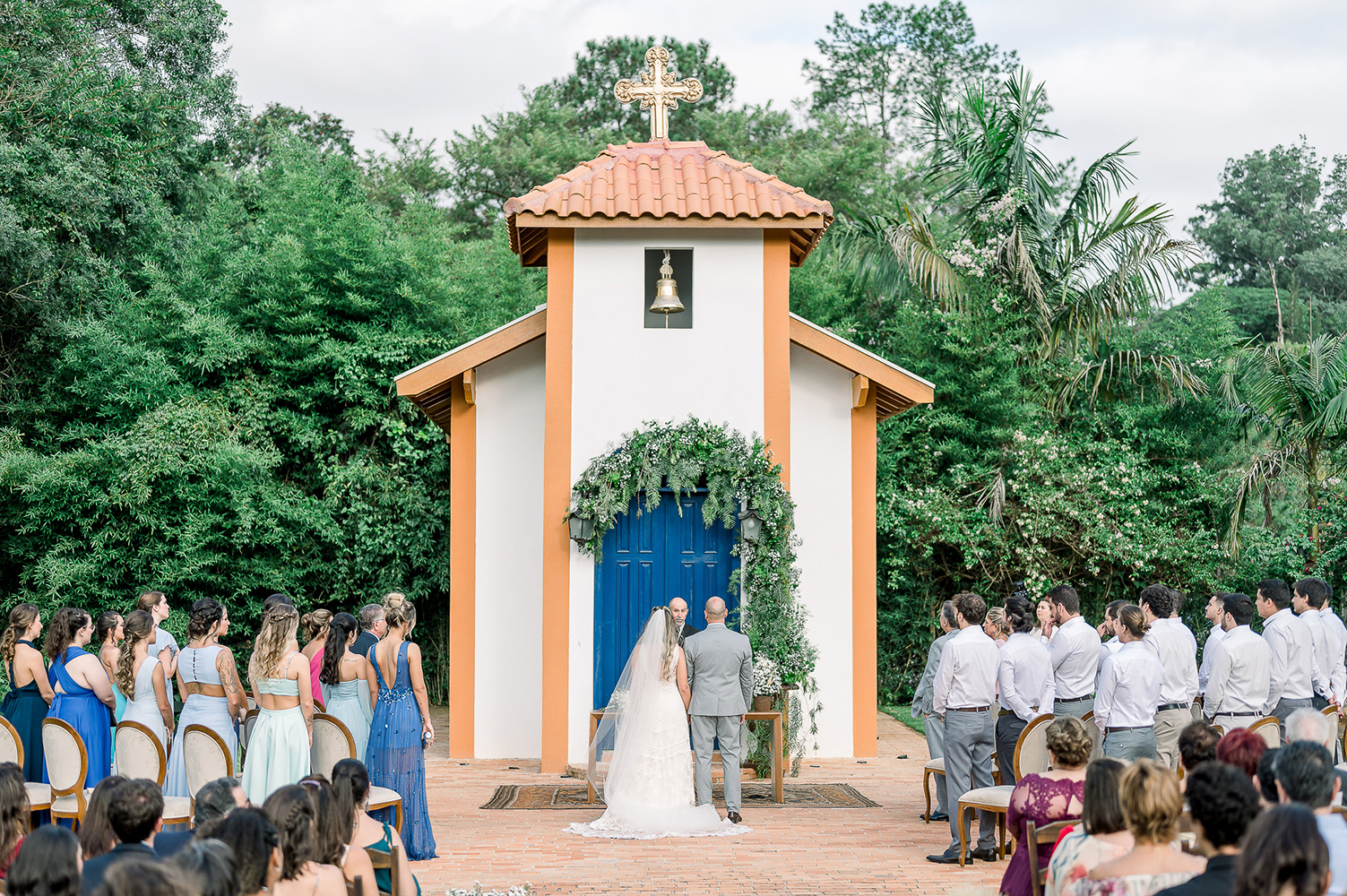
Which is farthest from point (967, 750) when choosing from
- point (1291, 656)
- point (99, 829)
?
point (99, 829)

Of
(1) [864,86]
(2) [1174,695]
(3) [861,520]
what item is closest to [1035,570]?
(3) [861,520]

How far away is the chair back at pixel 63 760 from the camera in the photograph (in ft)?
24.0

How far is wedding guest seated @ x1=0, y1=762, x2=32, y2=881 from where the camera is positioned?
4434mm

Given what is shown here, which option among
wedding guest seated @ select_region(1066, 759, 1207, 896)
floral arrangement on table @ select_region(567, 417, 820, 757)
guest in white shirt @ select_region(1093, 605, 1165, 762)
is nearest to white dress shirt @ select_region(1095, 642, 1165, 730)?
guest in white shirt @ select_region(1093, 605, 1165, 762)

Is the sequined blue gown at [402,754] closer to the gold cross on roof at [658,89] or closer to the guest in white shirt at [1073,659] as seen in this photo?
the guest in white shirt at [1073,659]

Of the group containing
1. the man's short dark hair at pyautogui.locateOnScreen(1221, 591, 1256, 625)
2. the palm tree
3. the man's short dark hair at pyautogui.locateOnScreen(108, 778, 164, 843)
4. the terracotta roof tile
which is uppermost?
the terracotta roof tile

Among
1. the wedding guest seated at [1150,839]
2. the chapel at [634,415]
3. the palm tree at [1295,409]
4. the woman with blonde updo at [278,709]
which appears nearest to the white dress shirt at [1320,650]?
the chapel at [634,415]

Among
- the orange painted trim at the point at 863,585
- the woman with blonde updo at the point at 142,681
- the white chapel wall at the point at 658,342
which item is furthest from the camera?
the orange painted trim at the point at 863,585

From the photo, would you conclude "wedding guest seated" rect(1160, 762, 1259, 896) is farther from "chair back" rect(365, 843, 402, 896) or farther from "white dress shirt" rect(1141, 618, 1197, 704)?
"white dress shirt" rect(1141, 618, 1197, 704)

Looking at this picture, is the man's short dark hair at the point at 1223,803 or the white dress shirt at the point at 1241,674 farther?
the white dress shirt at the point at 1241,674

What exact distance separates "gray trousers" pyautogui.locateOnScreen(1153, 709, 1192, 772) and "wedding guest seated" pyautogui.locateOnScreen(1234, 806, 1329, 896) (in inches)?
230

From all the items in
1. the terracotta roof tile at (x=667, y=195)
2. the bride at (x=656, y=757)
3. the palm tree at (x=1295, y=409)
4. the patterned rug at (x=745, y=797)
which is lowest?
the patterned rug at (x=745, y=797)

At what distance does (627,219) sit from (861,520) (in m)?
4.20

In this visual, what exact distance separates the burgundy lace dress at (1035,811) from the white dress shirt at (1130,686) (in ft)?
7.63
